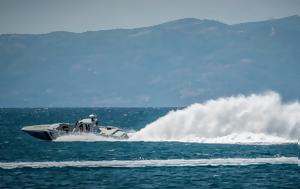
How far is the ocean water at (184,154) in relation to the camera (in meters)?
57.8

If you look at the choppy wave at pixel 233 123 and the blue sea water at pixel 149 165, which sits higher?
the choppy wave at pixel 233 123

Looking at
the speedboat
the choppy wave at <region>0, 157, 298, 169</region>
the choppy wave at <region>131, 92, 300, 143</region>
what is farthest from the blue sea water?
the speedboat

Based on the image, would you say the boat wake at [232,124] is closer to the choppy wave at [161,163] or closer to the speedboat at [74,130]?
the speedboat at [74,130]

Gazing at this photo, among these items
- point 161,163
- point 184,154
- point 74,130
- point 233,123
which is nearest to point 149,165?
point 161,163

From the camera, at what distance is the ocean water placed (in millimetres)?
57812

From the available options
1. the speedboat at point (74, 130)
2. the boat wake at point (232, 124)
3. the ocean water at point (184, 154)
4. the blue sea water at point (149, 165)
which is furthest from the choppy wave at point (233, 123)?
the blue sea water at point (149, 165)

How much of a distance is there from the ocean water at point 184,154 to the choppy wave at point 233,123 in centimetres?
12

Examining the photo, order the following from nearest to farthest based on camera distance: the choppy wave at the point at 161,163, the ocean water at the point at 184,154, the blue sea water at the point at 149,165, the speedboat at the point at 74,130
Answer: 1. the blue sea water at the point at 149,165
2. the ocean water at the point at 184,154
3. the choppy wave at the point at 161,163
4. the speedboat at the point at 74,130

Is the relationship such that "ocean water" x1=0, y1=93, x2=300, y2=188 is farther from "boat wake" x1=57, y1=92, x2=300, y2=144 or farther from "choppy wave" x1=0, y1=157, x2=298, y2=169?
"boat wake" x1=57, y1=92, x2=300, y2=144

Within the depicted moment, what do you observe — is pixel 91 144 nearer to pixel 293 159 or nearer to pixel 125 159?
pixel 125 159

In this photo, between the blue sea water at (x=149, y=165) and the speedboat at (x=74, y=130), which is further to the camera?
the speedboat at (x=74, y=130)

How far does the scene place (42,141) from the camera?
96.8 meters

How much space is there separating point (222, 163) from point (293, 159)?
693 cm

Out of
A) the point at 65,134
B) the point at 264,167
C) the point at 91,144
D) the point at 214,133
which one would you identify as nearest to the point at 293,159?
the point at 264,167
